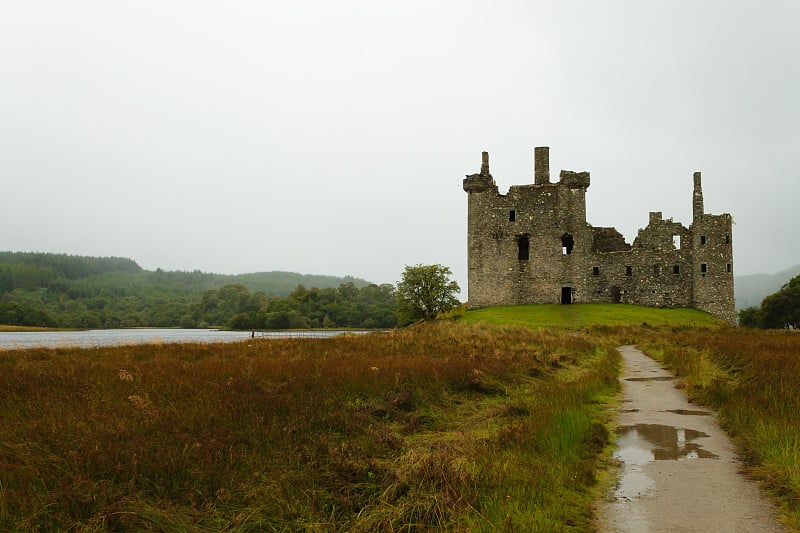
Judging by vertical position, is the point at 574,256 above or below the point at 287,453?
above

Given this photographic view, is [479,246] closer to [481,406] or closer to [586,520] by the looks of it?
[481,406]

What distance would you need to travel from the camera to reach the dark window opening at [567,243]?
1886 inches

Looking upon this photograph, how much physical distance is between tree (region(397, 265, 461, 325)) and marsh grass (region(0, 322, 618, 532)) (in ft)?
129

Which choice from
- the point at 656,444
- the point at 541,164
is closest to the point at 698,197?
the point at 541,164

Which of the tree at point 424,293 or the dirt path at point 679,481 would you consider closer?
the dirt path at point 679,481

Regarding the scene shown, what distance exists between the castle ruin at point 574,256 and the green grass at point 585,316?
202 cm

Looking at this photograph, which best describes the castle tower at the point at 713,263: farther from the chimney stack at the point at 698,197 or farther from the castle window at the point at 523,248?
the castle window at the point at 523,248

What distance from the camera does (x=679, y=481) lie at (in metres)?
6.41

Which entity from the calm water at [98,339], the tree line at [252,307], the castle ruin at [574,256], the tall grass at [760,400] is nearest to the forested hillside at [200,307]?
the tree line at [252,307]

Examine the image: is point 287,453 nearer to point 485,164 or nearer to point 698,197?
point 485,164

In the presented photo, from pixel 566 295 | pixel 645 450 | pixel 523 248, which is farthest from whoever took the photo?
pixel 523 248

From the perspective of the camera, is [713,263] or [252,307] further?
[252,307]

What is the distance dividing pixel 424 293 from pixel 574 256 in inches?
544

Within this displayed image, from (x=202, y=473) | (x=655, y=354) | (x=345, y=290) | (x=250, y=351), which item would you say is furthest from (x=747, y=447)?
(x=345, y=290)
